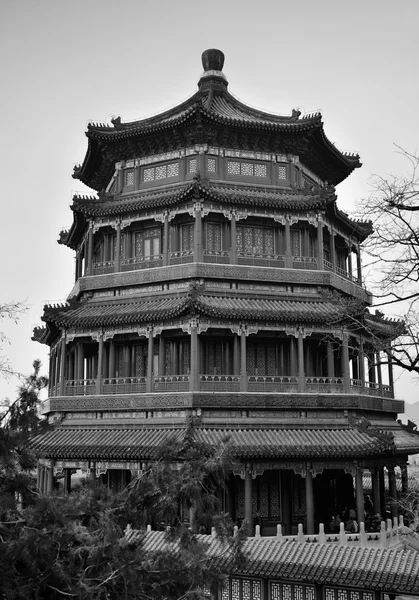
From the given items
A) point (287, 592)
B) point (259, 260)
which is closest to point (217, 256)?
point (259, 260)

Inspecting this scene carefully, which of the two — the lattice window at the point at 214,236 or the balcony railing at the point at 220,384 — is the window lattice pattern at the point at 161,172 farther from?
the balcony railing at the point at 220,384

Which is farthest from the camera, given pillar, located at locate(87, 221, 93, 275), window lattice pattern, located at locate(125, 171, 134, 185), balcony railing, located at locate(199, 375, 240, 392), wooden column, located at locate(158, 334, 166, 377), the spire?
the spire

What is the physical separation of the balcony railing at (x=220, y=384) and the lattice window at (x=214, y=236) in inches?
212

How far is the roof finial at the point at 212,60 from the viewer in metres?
31.7

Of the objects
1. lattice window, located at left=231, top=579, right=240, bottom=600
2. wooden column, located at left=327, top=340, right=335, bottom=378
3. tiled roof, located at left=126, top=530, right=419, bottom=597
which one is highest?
wooden column, located at left=327, top=340, right=335, bottom=378

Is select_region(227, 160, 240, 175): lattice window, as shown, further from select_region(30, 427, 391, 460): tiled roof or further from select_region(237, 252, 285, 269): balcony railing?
select_region(30, 427, 391, 460): tiled roof

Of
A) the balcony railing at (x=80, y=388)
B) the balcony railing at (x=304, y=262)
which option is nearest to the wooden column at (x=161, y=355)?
the balcony railing at (x=80, y=388)

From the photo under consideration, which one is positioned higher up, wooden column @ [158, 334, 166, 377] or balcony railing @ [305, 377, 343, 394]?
wooden column @ [158, 334, 166, 377]

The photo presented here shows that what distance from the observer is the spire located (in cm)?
3119

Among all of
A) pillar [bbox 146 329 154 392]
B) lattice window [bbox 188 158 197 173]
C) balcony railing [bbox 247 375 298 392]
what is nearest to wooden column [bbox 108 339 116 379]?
pillar [bbox 146 329 154 392]

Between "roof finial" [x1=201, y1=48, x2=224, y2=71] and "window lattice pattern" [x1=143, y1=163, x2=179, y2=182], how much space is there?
671cm

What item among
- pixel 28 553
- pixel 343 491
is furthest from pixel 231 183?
pixel 28 553

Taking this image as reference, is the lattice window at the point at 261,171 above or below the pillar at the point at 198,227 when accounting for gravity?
above

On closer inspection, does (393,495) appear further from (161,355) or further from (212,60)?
(212,60)
